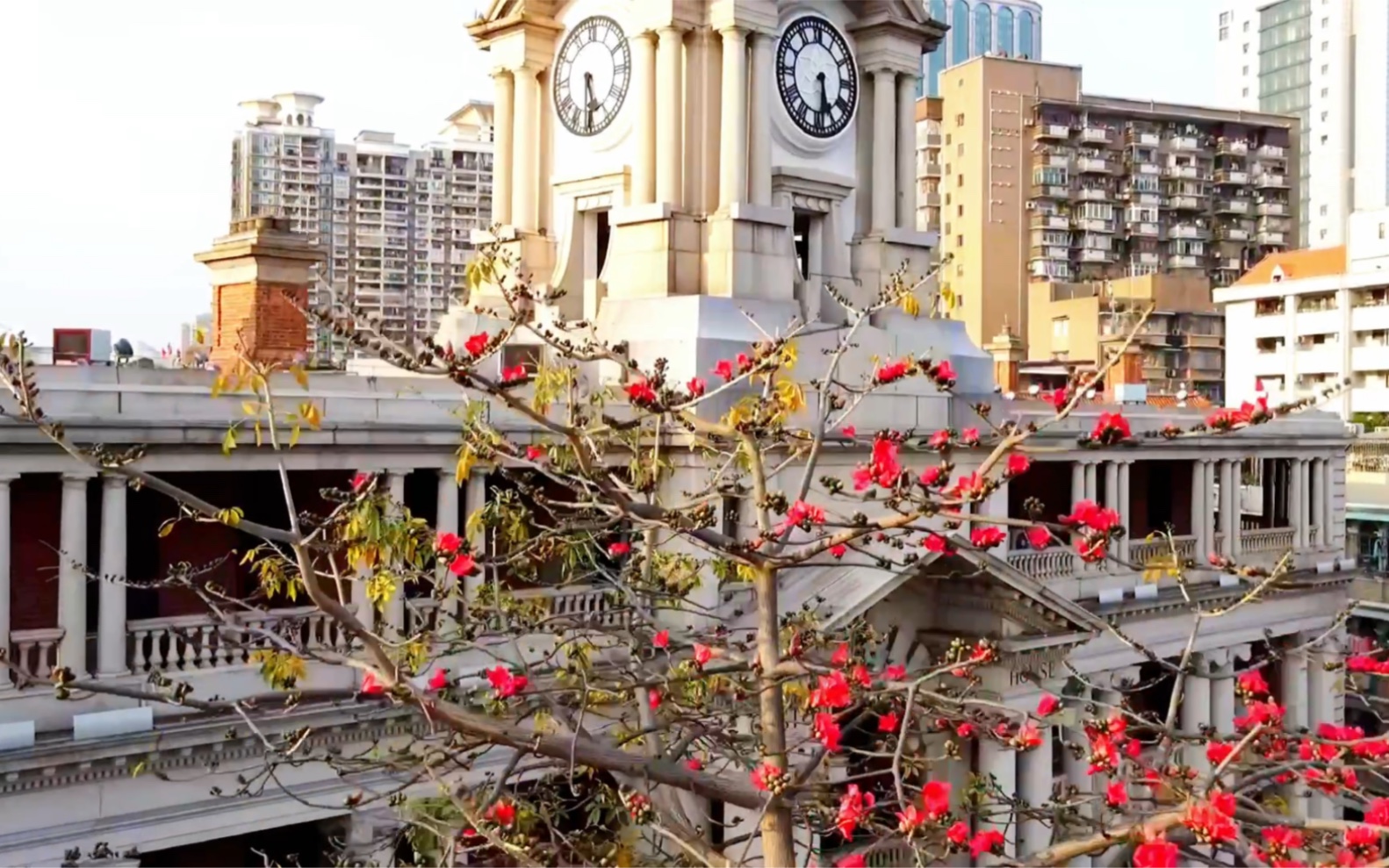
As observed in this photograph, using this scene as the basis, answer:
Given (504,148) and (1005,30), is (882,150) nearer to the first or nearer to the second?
(504,148)

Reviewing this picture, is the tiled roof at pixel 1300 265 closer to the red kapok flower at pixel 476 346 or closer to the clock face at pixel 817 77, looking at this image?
the clock face at pixel 817 77

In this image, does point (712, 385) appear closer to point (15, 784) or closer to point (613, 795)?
point (613, 795)

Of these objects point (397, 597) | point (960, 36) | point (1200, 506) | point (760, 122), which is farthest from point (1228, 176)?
point (960, 36)

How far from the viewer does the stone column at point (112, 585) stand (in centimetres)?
1445

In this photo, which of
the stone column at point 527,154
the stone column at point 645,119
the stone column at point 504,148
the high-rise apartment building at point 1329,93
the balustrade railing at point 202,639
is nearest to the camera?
the balustrade railing at point 202,639

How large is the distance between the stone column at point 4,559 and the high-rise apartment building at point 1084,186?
66375 millimetres

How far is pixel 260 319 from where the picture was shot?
2192cm

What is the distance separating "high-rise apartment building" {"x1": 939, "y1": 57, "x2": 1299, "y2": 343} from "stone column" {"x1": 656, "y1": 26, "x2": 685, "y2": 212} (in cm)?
5570

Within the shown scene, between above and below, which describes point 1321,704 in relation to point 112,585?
below

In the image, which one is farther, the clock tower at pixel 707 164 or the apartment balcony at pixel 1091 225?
the apartment balcony at pixel 1091 225

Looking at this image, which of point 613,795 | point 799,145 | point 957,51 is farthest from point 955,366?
point 957,51

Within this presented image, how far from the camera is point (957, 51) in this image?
177m

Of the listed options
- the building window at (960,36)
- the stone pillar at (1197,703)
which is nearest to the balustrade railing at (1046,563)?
the stone pillar at (1197,703)

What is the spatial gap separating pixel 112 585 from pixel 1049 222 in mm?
74560
